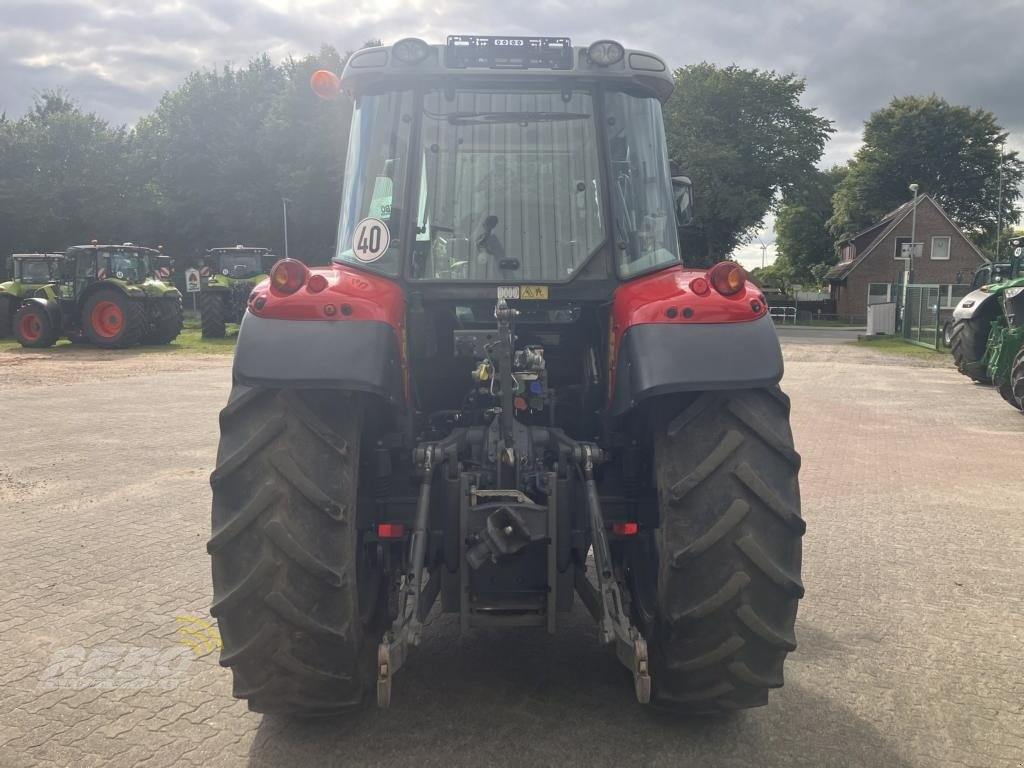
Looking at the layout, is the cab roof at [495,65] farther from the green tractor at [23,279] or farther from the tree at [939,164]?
the tree at [939,164]

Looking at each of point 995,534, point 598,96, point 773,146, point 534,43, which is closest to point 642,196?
point 598,96

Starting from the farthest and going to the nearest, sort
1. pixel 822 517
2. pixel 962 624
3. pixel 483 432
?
1. pixel 822 517
2. pixel 962 624
3. pixel 483 432

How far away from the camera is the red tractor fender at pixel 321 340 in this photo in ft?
9.16

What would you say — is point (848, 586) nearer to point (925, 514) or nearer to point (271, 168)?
point (925, 514)

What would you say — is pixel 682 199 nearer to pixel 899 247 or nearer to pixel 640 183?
pixel 640 183

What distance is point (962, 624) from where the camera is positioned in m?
4.25

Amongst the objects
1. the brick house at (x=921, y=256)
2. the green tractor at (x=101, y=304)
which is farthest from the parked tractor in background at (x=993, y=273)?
the brick house at (x=921, y=256)

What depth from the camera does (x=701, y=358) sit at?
2.87m

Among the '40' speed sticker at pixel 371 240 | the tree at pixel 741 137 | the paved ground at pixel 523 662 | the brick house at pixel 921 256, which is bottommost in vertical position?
the paved ground at pixel 523 662

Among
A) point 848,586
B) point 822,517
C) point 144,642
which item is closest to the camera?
point 144,642

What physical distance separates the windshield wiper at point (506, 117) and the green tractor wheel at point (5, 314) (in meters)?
24.0

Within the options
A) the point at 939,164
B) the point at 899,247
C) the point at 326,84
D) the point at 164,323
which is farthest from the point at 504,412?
the point at 939,164

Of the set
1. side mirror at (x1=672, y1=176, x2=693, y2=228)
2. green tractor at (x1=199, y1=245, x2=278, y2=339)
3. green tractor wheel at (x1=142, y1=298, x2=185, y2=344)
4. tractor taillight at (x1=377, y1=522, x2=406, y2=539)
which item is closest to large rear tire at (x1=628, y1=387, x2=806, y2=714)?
tractor taillight at (x1=377, y1=522, x2=406, y2=539)

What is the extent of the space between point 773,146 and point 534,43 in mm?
45521
